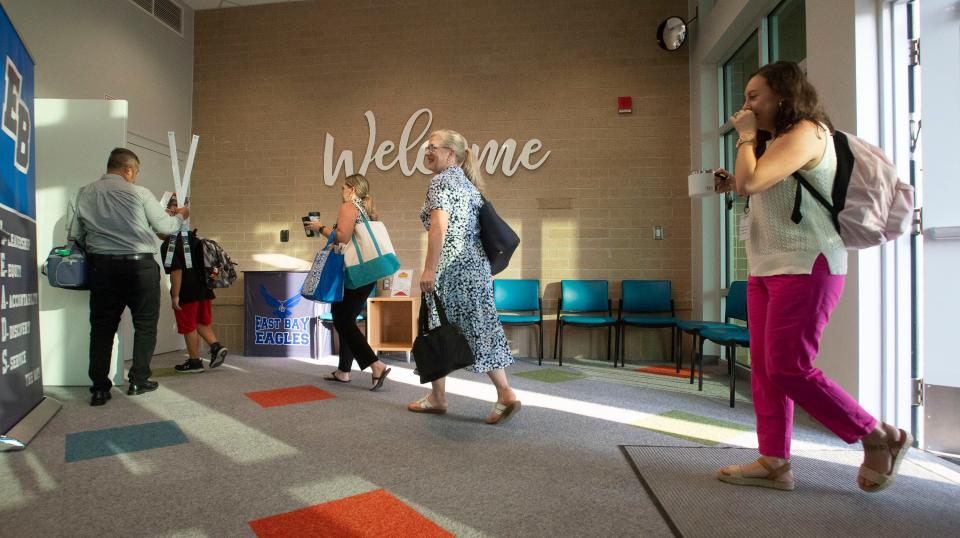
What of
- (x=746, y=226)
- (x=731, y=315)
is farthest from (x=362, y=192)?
(x=731, y=315)

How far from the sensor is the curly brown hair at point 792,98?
71.2 inches

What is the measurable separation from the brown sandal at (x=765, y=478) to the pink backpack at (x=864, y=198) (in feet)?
2.62


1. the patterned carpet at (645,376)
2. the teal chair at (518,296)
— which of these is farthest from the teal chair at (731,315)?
the teal chair at (518,296)

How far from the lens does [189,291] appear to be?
4.47 m

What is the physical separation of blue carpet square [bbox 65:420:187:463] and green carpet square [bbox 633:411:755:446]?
2.24 m

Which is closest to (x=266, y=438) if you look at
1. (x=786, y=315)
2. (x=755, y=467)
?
(x=755, y=467)

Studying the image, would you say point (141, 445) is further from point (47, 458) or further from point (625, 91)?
point (625, 91)

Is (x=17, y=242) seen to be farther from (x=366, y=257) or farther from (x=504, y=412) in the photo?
(x=504, y=412)

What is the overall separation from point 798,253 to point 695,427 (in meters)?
1.40

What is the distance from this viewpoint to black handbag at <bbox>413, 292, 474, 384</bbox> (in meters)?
2.67

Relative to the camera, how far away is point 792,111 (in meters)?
1.82

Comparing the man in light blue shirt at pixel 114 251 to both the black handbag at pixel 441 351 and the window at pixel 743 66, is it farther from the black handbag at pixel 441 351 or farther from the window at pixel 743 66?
the window at pixel 743 66

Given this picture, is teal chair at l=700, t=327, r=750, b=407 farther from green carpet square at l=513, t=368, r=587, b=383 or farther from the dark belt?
the dark belt

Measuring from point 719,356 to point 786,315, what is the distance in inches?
144
